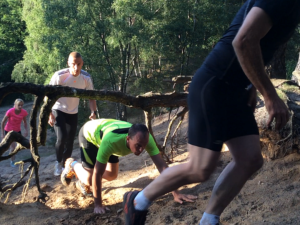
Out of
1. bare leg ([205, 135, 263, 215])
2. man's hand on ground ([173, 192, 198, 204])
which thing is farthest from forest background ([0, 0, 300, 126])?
bare leg ([205, 135, 263, 215])

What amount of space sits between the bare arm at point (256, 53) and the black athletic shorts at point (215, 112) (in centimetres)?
20

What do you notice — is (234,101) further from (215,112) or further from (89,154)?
(89,154)

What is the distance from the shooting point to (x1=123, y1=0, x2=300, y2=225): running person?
197 cm

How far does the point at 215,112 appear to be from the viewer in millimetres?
2137

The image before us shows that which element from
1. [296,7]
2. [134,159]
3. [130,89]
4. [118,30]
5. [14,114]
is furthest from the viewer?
[130,89]

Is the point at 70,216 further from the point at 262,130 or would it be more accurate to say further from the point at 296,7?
the point at 296,7

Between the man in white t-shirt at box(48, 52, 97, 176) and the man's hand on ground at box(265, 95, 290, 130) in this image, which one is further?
the man in white t-shirt at box(48, 52, 97, 176)

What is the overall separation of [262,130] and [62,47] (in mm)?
10764

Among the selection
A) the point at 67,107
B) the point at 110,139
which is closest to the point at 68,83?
the point at 67,107

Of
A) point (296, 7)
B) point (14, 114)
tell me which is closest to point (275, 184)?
point (296, 7)

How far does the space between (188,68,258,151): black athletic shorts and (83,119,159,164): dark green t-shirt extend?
1.64m

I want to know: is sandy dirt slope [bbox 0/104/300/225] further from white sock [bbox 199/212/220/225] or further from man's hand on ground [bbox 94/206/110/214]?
white sock [bbox 199/212/220/225]

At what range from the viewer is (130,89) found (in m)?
16.3

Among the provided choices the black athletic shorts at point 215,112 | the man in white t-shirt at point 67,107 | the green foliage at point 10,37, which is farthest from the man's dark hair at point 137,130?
the green foliage at point 10,37
